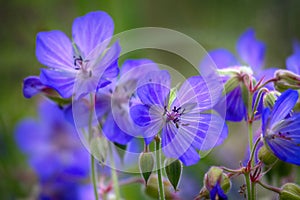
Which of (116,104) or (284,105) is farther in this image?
(116,104)

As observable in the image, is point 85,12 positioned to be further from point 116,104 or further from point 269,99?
point 269,99

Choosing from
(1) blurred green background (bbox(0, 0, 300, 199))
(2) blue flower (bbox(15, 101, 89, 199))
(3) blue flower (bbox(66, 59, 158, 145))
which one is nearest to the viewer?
(3) blue flower (bbox(66, 59, 158, 145))

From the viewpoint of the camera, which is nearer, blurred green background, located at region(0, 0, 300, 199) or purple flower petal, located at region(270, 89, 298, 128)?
purple flower petal, located at region(270, 89, 298, 128)

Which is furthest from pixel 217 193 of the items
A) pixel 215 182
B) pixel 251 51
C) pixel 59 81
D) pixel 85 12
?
pixel 85 12

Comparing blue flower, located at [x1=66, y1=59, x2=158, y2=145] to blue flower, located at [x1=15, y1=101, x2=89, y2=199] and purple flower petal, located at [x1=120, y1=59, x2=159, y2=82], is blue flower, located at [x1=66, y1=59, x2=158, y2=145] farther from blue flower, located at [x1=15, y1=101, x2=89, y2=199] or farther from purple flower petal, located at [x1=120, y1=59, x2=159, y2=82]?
blue flower, located at [x1=15, y1=101, x2=89, y2=199]

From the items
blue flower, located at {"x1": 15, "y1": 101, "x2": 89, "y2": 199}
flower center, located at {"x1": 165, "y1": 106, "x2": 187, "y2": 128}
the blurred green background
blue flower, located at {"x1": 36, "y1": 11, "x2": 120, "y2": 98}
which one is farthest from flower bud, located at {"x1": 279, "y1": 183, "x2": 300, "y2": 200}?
the blurred green background

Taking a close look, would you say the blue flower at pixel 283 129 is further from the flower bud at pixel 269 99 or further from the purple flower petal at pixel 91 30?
the purple flower petal at pixel 91 30
